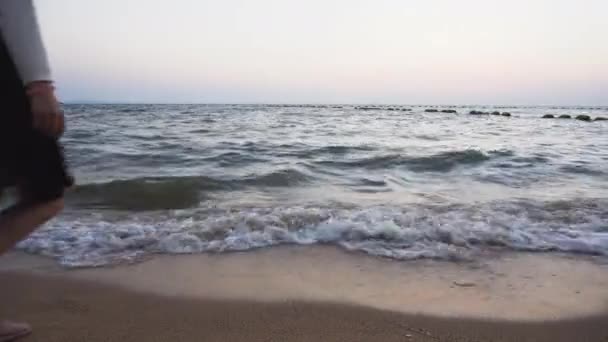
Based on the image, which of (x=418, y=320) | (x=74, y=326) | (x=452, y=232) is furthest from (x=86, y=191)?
(x=418, y=320)

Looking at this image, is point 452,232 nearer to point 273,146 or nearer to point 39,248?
point 39,248

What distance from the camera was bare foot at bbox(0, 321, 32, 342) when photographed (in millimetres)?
2184

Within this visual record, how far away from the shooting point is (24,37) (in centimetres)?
153

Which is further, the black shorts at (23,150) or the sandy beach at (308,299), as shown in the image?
the sandy beach at (308,299)

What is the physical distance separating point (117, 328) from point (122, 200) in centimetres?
396

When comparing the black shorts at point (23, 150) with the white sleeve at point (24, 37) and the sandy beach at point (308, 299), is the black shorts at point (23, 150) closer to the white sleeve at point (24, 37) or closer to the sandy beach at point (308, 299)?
the white sleeve at point (24, 37)

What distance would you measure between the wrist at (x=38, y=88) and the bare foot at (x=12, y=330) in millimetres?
1351

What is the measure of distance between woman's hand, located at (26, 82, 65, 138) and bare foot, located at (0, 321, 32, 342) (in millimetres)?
1225

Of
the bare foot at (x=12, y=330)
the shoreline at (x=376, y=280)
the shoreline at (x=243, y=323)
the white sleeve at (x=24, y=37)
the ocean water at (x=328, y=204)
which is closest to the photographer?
the white sleeve at (x=24, y=37)

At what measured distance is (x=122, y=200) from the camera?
237 inches

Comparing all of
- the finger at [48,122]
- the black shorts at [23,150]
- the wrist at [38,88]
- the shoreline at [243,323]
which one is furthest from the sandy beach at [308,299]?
the wrist at [38,88]

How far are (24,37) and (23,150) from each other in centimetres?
40

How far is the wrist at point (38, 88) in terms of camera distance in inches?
61.0

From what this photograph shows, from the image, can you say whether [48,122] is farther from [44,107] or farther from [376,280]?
[376,280]
